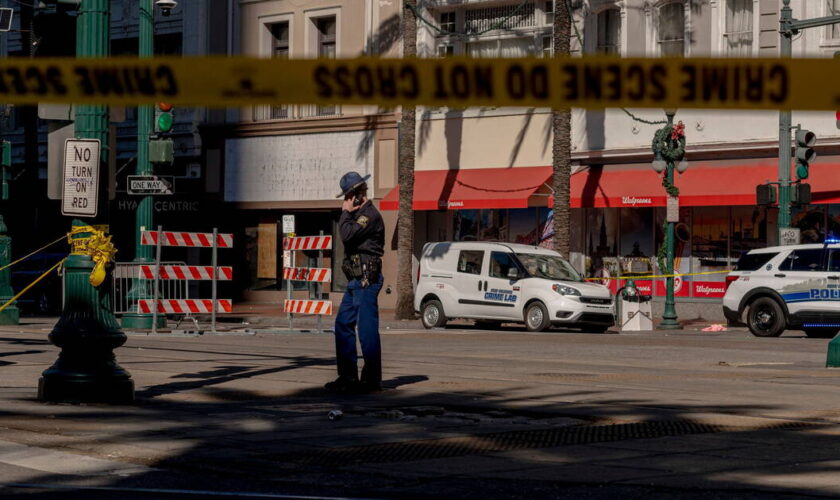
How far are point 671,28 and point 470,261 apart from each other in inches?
374

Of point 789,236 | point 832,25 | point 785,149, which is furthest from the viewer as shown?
point 832,25

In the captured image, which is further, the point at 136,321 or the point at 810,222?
the point at 810,222

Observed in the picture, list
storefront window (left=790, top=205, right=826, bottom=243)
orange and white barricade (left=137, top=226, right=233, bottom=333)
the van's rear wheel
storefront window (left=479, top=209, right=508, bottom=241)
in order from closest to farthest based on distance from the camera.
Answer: orange and white barricade (left=137, top=226, right=233, bottom=333) < the van's rear wheel < storefront window (left=790, top=205, right=826, bottom=243) < storefront window (left=479, top=209, right=508, bottom=241)

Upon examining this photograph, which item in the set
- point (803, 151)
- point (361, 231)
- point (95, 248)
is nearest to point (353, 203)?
point (361, 231)

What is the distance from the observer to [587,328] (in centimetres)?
2805

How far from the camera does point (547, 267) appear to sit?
2745 cm

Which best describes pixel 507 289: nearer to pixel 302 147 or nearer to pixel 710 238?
pixel 710 238

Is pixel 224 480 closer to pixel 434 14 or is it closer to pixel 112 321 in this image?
pixel 112 321

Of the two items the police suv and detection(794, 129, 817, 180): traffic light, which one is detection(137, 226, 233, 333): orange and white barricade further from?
detection(794, 129, 817, 180): traffic light

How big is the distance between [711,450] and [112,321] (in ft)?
15.2

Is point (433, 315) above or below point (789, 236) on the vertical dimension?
below

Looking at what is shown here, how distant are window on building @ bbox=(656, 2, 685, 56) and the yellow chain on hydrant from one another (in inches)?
971

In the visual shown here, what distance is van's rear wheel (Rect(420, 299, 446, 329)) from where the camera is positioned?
28281 millimetres

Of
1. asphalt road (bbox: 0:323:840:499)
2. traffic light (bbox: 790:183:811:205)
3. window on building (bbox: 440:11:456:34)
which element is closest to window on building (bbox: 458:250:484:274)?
traffic light (bbox: 790:183:811:205)
